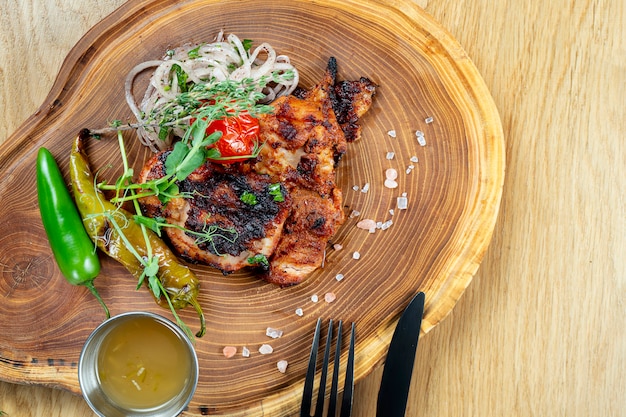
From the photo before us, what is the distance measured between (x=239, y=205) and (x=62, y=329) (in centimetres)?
161

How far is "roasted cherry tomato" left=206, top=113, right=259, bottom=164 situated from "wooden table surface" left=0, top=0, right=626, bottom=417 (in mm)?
1682

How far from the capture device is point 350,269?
3.77 meters

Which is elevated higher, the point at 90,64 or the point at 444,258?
the point at 90,64

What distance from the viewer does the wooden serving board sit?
370 cm

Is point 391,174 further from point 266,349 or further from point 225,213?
point 266,349

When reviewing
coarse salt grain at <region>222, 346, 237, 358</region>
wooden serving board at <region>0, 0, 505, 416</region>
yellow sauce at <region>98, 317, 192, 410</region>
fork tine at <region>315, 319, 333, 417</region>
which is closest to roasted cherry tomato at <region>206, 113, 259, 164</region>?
wooden serving board at <region>0, 0, 505, 416</region>

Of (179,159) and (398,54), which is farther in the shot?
(398,54)

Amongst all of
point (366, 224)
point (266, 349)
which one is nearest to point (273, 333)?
point (266, 349)

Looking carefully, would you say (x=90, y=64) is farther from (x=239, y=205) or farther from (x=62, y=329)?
(x=62, y=329)

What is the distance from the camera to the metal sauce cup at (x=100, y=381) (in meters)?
3.34

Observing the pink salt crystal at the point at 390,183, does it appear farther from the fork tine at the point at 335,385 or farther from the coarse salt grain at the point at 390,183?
the fork tine at the point at 335,385

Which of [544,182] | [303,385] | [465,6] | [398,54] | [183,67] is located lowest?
[303,385]

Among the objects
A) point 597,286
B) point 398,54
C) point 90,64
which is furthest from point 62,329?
point 597,286

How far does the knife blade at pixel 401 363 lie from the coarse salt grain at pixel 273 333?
0.77 metres
